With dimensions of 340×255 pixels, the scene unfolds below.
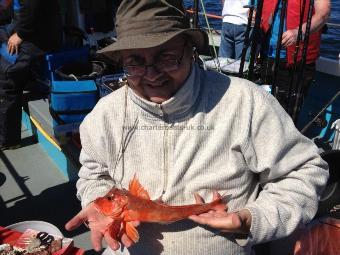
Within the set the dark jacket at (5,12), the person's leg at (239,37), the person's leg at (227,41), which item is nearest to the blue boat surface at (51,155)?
the dark jacket at (5,12)

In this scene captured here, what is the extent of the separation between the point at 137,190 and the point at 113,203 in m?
0.12

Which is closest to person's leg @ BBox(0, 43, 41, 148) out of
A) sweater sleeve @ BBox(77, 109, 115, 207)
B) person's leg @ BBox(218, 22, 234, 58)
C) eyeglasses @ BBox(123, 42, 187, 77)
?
person's leg @ BBox(218, 22, 234, 58)

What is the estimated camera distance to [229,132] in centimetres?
163

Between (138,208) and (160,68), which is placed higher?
(160,68)

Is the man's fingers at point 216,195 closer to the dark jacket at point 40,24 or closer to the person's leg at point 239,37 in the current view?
the dark jacket at point 40,24

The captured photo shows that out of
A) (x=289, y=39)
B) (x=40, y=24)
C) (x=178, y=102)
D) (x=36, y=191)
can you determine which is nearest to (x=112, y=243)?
(x=178, y=102)

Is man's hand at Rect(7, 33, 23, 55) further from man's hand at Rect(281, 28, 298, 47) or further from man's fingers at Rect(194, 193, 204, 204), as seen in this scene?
man's fingers at Rect(194, 193, 204, 204)

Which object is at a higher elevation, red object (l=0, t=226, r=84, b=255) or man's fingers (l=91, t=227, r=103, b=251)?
man's fingers (l=91, t=227, r=103, b=251)

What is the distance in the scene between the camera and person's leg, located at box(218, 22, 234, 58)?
5188 mm

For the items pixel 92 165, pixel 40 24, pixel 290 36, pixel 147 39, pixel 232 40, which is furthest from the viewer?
pixel 232 40

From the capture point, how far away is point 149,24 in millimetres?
1537

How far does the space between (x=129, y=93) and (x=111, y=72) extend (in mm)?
3283

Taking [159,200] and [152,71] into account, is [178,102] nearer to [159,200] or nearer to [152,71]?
[152,71]

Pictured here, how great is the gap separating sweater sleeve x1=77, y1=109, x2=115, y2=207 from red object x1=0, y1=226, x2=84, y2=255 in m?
0.73
